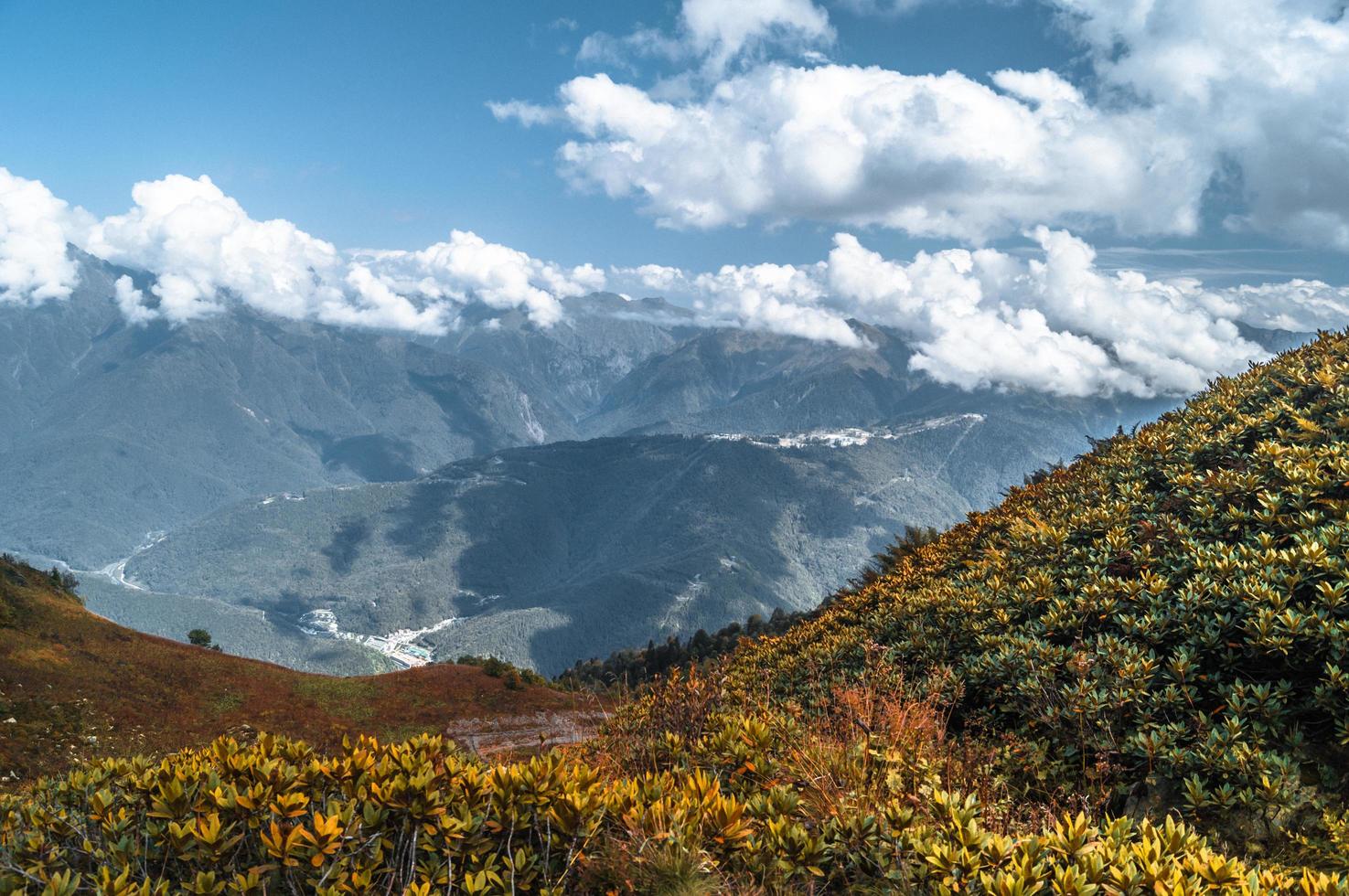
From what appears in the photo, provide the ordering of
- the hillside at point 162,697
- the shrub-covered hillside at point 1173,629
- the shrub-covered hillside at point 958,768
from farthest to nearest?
the hillside at point 162,697, the shrub-covered hillside at point 1173,629, the shrub-covered hillside at point 958,768

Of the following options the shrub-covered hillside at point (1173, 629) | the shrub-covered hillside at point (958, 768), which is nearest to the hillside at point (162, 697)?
the shrub-covered hillside at point (958, 768)

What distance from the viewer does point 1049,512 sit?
1325cm

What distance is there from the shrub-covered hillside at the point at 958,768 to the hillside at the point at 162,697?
18.6m

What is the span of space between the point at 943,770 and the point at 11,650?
114ft

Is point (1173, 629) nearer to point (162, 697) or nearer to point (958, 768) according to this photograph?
point (958, 768)

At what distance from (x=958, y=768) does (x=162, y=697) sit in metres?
31.6

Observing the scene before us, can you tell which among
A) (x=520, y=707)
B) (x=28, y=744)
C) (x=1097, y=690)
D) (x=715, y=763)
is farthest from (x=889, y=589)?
(x=520, y=707)

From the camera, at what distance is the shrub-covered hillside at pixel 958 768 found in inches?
160

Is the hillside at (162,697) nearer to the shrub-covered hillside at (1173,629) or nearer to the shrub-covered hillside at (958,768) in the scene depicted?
the shrub-covered hillside at (958,768)

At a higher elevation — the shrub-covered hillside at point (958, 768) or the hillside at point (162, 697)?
the shrub-covered hillside at point (958, 768)

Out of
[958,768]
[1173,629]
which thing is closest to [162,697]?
[958,768]

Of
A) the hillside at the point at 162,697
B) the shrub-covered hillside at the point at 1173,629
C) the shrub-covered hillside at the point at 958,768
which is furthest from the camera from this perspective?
the hillside at the point at 162,697

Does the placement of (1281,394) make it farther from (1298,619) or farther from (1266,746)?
(1266,746)

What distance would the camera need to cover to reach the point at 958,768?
20.6ft
